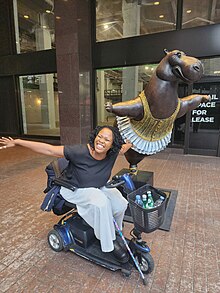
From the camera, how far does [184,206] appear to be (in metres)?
2.96

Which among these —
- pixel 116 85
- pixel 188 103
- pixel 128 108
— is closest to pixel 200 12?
pixel 116 85

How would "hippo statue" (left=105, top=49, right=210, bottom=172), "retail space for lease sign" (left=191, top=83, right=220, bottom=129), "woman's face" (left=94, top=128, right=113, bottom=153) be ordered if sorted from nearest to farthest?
"woman's face" (left=94, top=128, right=113, bottom=153)
"hippo statue" (left=105, top=49, right=210, bottom=172)
"retail space for lease sign" (left=191, top=83, right=220, bottom=129)

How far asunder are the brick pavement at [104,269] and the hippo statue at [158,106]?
1057mm

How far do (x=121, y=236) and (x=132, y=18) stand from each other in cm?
654

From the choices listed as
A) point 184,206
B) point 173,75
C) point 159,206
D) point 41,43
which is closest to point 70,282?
point 159,206

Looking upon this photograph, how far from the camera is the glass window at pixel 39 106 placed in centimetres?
800

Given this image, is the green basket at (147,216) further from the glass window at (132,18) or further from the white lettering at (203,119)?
the glass window at (132,18)

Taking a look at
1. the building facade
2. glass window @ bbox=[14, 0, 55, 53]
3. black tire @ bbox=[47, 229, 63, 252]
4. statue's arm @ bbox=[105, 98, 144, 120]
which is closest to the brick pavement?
black tire @ bbox=[47, 229, 63, 252]

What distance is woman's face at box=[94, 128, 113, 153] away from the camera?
171 cm

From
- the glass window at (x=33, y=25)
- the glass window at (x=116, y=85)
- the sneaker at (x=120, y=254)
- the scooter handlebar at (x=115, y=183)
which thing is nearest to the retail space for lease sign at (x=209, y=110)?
the glass window at (x=116, y=85)

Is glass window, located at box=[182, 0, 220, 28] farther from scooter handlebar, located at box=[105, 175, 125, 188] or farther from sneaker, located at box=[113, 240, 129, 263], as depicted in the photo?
sneaker, located at box=[113, 240, 129, 263]

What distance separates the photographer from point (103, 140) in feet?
5.61

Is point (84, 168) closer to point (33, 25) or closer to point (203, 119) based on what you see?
point (203, 119)

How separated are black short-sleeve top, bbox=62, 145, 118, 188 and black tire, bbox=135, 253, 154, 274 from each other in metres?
0.70
